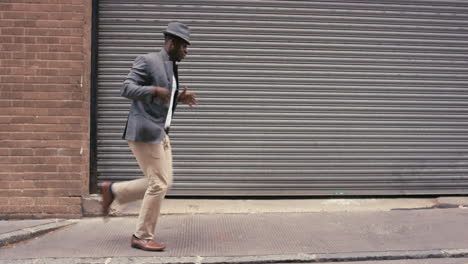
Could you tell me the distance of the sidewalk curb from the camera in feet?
16.3

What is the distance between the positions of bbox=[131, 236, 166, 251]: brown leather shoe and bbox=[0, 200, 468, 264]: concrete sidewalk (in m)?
0.05

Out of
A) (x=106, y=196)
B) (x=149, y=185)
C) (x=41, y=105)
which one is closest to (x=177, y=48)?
(x=149, y=185)

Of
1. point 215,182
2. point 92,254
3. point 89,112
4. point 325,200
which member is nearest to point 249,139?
point 215,182

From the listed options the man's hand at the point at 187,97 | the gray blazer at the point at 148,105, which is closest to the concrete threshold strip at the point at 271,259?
the gray blazer at the point at 148,105

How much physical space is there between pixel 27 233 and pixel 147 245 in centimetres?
139

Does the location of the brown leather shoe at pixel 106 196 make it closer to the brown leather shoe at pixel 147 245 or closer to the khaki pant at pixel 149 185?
the khaki pant at pixel 149 185

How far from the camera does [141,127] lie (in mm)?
4371

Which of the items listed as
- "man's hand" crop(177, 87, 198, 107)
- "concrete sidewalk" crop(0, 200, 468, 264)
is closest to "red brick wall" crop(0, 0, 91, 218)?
"concrete sidewalk" crop(0, 200, 468, 264)

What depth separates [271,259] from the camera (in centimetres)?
442

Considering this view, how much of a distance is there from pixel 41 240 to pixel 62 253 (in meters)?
0.62

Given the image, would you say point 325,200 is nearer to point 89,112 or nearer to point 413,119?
point 413,119

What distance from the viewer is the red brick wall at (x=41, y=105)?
5770mm

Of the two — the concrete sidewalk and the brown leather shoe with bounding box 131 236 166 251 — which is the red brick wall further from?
the brown leather shoe with bounding box 131 236 166 251

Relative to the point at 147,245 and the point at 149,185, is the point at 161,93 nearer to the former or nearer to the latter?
the point at 149,185
